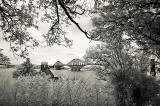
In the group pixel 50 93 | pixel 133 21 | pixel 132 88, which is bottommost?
pixel 50 93

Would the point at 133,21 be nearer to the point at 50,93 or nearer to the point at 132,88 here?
the point at 132,88

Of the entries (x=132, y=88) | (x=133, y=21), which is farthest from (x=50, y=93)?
(x=133, y=21)

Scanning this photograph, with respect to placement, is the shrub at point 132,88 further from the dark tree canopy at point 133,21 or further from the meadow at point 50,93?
the dark tree canopy at point 133,21

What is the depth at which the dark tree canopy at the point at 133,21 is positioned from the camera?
1162cm

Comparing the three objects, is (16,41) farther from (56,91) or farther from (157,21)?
(157,21)

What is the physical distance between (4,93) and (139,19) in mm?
7550

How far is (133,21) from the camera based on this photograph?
12.1 metres

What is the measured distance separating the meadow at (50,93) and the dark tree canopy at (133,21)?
2841 millimetres

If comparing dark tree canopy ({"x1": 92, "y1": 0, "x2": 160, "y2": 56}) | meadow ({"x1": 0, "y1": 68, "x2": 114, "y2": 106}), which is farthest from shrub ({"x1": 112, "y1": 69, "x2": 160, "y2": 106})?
dark tree canopy ({"x1": 92, "y1": 0, "x2": 160, "y2": 56})

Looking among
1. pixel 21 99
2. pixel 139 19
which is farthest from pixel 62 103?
pixel 139 19

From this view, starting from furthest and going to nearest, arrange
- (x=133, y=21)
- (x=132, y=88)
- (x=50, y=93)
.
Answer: (x=133, y=21)
(x=132, y=88)
(x=50, y=93)

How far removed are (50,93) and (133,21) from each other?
591cm

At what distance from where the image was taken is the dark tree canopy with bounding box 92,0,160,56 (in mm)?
11625

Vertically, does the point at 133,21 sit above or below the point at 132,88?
above
